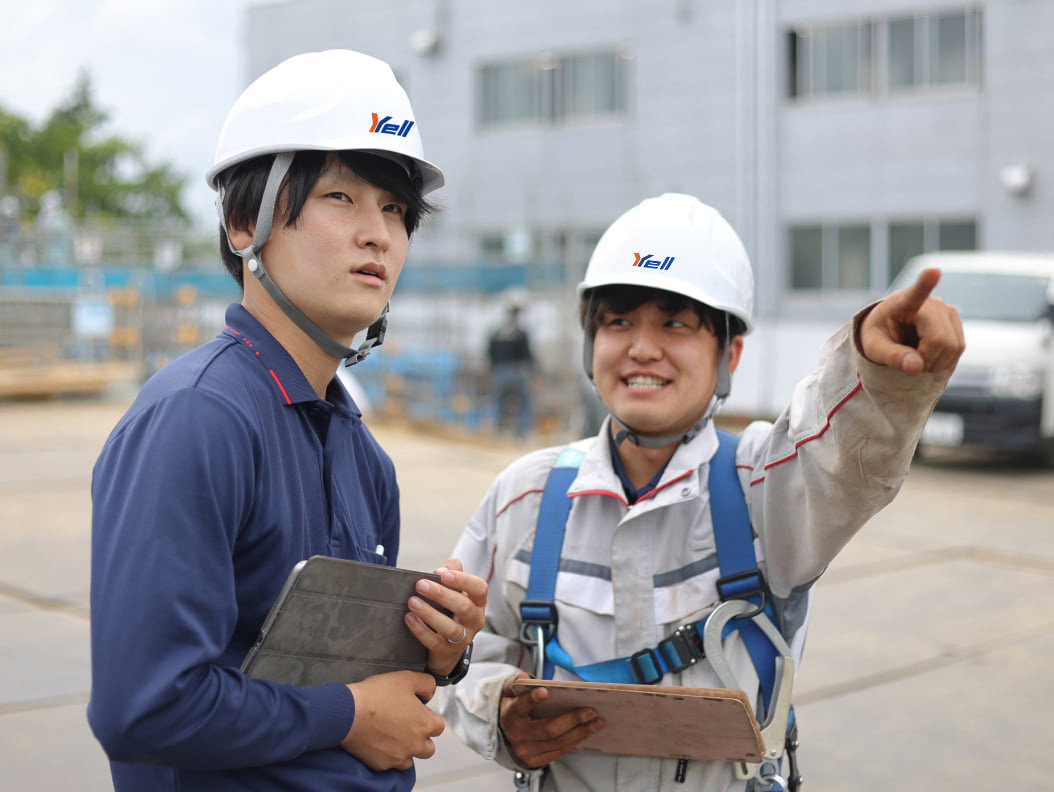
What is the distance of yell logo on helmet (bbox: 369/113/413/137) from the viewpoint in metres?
1.80

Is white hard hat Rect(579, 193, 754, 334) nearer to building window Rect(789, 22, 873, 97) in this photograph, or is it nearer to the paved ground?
the paved ground

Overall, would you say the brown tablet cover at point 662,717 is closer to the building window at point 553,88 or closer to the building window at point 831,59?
the building window at point 831,59

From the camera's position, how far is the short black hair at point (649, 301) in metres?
2.43

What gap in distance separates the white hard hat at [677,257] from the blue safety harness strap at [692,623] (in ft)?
1.07

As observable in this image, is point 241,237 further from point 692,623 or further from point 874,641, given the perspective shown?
point 874,641

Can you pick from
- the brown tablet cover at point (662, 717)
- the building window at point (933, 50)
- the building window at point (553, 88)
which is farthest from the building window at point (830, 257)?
the brown tablet cover at point (662, 717)

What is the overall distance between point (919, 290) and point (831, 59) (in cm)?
2216

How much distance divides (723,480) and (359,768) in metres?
0.95

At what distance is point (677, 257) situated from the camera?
2.40m

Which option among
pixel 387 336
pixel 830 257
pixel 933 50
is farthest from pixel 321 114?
pixel 933 50

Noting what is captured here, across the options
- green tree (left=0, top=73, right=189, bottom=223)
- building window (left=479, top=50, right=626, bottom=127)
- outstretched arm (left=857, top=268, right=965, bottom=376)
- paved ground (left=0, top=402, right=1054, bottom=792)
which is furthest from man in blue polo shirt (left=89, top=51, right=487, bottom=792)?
green tree (left=0, top=73, right=189, bottom=223)

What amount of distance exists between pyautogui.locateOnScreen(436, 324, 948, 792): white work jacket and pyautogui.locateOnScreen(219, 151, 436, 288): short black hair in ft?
2.51

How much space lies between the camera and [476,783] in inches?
164

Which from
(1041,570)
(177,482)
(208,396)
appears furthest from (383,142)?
(1041,570)
